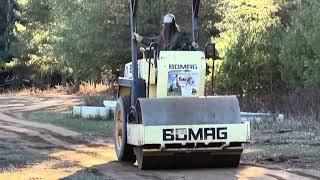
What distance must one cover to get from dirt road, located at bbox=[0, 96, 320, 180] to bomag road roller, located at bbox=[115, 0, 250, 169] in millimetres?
285

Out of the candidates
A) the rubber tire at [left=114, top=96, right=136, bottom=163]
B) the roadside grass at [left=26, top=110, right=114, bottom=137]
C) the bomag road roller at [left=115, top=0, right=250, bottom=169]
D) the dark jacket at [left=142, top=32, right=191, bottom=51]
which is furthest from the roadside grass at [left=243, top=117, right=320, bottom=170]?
the roadside grass at [left=26, top=110, right=114, bottom=137]

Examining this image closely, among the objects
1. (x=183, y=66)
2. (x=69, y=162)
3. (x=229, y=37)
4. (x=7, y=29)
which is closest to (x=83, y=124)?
(x=229, y=37)

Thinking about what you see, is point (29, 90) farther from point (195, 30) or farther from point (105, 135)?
point (195, 30)

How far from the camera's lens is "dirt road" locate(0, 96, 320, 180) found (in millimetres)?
9734

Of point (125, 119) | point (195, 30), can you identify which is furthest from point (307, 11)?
point (125, 119)

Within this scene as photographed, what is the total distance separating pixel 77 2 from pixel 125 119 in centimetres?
2369

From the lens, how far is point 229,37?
25.8m

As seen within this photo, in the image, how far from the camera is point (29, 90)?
156 feet

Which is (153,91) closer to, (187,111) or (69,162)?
(187,111)

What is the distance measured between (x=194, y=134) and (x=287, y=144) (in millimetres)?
3988

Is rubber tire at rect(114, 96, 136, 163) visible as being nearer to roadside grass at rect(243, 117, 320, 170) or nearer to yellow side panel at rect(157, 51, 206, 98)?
yellow side panel at rect(157, 51, 206, 98)

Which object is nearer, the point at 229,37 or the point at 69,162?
the point at 69,162

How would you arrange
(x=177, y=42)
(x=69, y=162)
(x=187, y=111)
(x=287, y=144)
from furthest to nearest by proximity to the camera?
(x=287, y=144), (x=69, y=162), (x=177, y=42), (x=187, y=111)

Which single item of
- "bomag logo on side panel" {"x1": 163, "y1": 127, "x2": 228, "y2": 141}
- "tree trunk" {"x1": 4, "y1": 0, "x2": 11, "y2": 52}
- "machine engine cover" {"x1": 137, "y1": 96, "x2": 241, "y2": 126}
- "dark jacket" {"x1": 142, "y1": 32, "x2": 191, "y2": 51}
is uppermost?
"tree trunk" {"x1": 4, "y1": 0, "x2": 11, "y2": 52}
